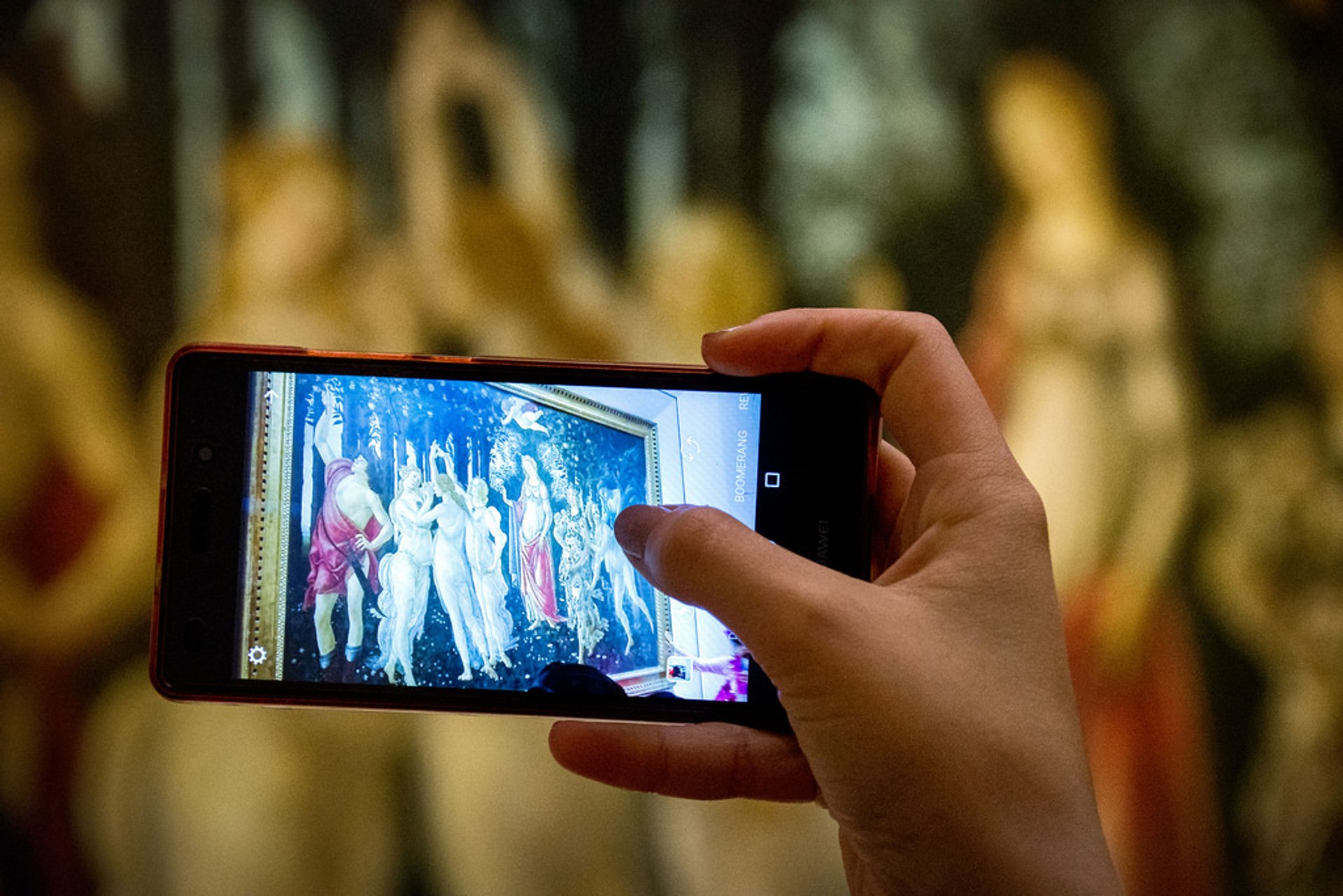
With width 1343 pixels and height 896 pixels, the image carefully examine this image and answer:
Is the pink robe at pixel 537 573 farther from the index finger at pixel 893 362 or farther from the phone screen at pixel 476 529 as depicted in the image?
the index finger at pixel 893 362

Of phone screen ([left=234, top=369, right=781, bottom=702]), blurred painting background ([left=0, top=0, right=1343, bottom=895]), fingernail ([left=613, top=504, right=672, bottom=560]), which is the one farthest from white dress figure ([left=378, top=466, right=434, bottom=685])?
blurred painting background ([left=0, top=0, right=1343, bottom=895])

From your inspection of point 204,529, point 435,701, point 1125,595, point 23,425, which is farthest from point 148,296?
point 1125,595

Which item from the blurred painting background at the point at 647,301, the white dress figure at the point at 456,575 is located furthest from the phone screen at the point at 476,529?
the blurred painting background at the point at 647,301

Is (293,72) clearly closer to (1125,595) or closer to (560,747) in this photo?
→ (560,747)

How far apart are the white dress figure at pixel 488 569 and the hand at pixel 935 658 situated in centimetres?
9

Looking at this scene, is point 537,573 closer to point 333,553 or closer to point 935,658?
point 333,553

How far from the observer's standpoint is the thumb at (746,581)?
1.20ft

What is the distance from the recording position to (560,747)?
49 cm

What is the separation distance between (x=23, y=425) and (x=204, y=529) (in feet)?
1.26

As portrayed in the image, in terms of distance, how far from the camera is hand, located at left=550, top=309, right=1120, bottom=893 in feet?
1.17

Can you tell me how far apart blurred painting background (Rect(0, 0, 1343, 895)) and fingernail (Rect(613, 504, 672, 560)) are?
0.93 feet

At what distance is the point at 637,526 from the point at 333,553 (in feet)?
0.62

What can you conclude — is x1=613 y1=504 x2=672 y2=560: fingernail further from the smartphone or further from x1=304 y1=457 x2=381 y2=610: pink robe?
x1=304 y1=457 x2=381 y2=610: pink robe

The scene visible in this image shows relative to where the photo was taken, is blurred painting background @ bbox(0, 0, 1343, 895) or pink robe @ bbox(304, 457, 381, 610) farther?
blurred painting background @ bbox(0, 0, 1343, 895)
